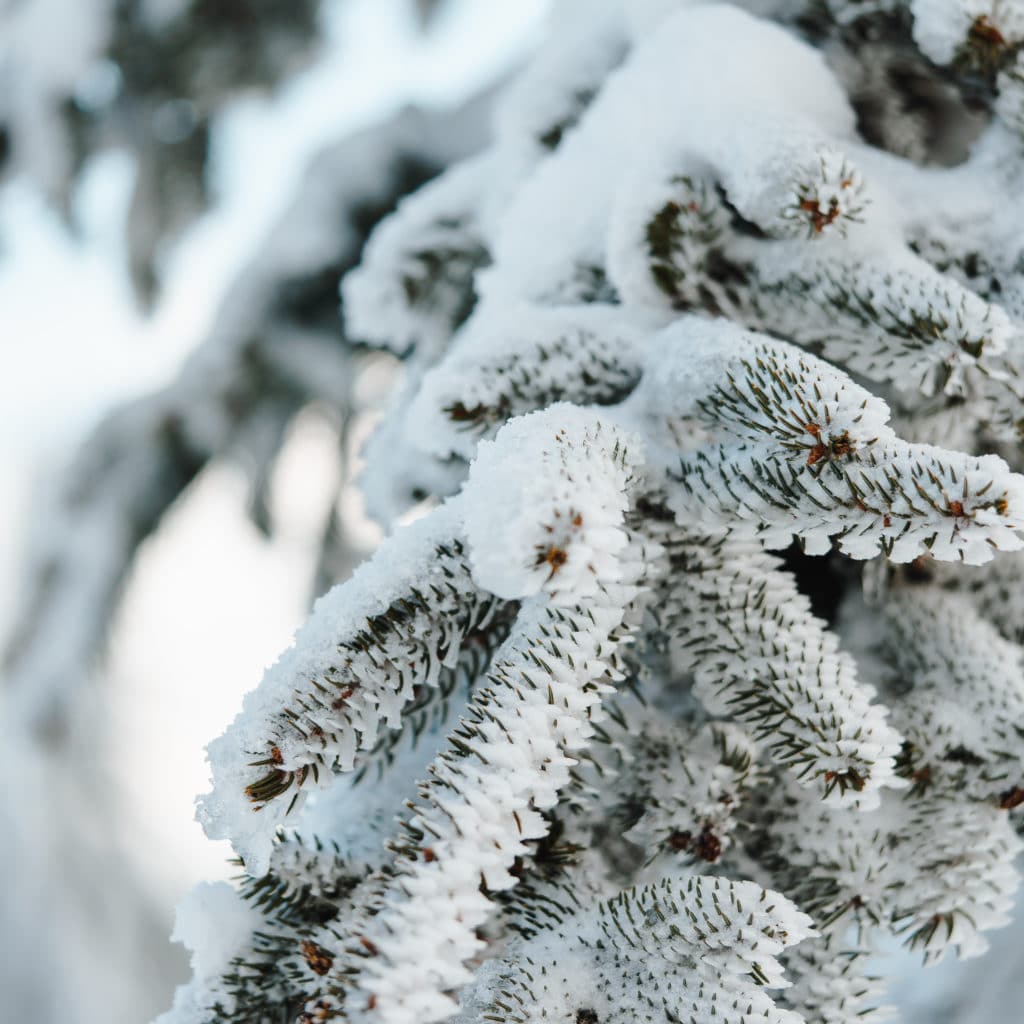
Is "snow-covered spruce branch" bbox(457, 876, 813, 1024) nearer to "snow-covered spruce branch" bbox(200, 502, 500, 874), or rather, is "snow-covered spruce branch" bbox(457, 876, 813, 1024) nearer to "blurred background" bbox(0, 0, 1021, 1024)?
"snow-covered spruce branch" bbox(200, 502, 500, 874)

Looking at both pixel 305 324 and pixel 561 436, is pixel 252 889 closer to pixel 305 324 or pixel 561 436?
pixel 561 436

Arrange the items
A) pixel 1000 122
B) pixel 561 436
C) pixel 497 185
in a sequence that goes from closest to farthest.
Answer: pixel 561 436 < pixel 1000 122 < pixel 497 185

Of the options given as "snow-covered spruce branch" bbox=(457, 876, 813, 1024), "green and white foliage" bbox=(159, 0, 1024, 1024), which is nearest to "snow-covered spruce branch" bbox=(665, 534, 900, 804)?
"green and white foliage" bbox=(159, 0, 1024, 1024)

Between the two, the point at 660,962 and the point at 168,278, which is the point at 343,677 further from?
the point at 168,278

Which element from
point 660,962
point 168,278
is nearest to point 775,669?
point 660,962

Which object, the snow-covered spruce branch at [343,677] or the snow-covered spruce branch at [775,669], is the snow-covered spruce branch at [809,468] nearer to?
the snow-covered spruce branch at [775,669]

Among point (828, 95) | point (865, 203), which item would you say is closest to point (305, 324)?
point (828, 95)

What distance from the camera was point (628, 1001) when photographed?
0.54m

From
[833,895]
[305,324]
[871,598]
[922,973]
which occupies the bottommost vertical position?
[922,973]

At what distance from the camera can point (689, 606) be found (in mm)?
646

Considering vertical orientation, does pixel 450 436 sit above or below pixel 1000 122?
below

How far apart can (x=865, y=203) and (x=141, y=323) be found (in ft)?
5.98

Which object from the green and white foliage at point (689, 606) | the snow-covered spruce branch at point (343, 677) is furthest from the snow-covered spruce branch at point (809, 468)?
the snow-covered spruce branch at point (343, 677)

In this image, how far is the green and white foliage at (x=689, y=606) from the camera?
491 mm
